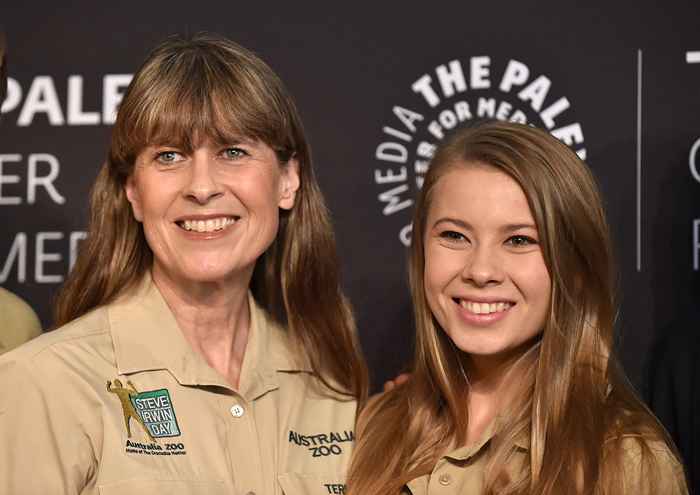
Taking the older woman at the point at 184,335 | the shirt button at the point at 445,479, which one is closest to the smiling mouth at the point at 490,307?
the shirt button at the point at 445,479

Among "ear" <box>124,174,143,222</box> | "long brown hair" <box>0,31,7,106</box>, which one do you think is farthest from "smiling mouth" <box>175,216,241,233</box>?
"long brown hair" <box>0,31,7,106</box>

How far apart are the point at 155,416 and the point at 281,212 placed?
0.65 meters

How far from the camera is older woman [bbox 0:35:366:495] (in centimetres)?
206

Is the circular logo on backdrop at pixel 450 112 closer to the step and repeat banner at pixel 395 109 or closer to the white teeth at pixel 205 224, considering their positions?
the step and repeat banner at pixel 395 109

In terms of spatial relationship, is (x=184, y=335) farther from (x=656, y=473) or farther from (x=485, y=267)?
(x=656, y=473)

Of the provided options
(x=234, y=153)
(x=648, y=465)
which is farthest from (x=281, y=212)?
(x=648, y=465)

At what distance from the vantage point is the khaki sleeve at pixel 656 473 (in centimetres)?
197

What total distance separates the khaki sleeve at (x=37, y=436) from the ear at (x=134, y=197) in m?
0.46

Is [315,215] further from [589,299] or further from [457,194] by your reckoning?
[589,299]

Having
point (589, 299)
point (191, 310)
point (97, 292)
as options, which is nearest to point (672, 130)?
point (589, 299)

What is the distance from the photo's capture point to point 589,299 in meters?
2.18

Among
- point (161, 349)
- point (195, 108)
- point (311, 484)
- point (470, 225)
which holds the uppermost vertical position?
point (195, 108)

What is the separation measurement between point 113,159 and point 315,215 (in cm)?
52

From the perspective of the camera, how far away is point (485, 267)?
2.14 metres
